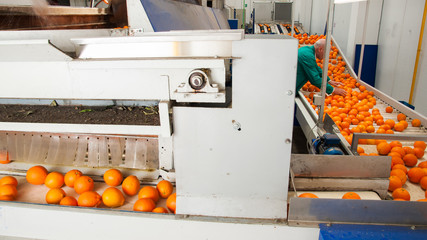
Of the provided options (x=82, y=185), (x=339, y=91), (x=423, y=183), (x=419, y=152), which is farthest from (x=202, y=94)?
(x=339, y=91)

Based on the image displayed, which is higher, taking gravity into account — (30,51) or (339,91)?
(30,51)

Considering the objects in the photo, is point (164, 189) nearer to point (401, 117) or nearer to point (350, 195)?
point (350, 195)

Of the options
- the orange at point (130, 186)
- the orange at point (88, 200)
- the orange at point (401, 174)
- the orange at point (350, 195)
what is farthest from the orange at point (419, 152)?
the orange at point (88, 200)

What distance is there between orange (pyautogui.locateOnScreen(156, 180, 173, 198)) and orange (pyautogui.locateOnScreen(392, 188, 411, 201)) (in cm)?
153

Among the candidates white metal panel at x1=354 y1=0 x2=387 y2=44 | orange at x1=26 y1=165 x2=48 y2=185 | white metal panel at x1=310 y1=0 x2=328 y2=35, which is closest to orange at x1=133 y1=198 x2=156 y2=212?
orange at x1=26 y1=165 x2=48 y2=185

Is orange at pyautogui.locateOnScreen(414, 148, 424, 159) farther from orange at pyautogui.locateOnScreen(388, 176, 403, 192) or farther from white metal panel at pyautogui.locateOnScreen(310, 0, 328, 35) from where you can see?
white metal panel at pyautogui.locateOnScreen(310, 0, 328, 35)

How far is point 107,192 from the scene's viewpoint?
66.7 inches

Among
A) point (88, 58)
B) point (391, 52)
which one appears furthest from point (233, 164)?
point (391, 52)

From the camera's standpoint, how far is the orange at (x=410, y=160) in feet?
8.30

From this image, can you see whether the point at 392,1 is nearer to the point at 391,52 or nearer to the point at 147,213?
the point at 391,52

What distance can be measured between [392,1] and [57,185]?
8099mm

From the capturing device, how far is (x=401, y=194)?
6.27 feet

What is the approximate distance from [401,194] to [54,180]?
2325 mm

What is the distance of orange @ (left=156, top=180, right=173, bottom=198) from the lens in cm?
180
